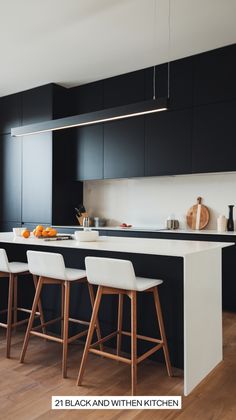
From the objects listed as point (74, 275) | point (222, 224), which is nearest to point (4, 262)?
point (74, 275)

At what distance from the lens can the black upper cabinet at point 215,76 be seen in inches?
153

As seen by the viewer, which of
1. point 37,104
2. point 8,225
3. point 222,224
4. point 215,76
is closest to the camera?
point 215,76

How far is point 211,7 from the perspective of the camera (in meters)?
3.08

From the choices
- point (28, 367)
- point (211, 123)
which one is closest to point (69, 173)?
point (211, 123)

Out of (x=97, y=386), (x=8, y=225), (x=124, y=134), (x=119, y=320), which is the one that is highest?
(x=124, y=134)

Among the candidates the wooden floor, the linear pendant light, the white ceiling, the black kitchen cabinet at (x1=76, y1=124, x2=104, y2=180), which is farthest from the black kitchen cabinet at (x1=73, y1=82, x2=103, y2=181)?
the wooden floor

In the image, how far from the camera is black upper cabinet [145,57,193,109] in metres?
4.18

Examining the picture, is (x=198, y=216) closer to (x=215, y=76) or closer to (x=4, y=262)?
(x=215, y=76)

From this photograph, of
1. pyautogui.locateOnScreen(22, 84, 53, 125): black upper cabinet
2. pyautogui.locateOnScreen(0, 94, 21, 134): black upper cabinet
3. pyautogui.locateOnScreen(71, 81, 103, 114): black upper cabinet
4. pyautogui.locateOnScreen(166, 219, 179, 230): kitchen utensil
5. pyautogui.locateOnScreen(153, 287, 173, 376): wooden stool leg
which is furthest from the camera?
pyautogui.locateOnScreen(0, 94, 21, 134): black upper cabinet

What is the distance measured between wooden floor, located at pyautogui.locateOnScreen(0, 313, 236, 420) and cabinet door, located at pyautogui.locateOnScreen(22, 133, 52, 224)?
101 inches

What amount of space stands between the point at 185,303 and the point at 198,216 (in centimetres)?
241

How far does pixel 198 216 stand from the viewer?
4.43 meters

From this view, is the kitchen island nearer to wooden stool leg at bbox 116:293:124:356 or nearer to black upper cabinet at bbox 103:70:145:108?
wooden stool leg at bbox 116:293:124:356

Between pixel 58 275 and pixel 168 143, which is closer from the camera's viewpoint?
pixel 58 275
